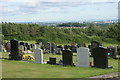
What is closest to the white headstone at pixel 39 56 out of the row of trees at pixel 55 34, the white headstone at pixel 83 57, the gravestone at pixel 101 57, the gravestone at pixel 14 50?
the gravestone at pixel 14 50

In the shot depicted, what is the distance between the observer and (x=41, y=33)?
39.3 m

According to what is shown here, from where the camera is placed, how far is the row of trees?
34.7 m

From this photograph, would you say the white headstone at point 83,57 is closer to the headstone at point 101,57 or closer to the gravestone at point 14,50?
the headstone at point 101,57

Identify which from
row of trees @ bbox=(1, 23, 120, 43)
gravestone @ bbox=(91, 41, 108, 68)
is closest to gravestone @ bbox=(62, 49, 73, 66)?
gravestone @ bbox=(91, 41, 108, 68)

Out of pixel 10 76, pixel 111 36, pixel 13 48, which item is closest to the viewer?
pixel 10 76

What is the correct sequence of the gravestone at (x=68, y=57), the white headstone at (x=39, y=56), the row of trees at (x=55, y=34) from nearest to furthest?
the gravestone at (x=68, y=57)
the white headstone at (x=39, y=56)
the row of trees at (x=55, y=34)

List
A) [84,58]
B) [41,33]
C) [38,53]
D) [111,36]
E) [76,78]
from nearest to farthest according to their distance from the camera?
[76,78] → [84,58] → [38,53] → [111,36] → [41,33]

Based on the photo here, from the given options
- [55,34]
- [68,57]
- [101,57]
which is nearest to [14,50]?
[68,57]

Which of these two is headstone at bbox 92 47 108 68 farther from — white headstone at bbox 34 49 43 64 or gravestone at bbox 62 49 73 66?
white headstone at bbox 34 49 43 64

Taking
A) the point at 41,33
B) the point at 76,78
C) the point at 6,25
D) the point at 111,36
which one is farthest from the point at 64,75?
the point at 6,25

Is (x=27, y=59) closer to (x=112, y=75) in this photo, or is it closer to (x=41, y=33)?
(x=112, y=75)

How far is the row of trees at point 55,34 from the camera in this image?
34.7 metres

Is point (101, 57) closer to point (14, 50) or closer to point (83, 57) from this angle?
point (83, 57)

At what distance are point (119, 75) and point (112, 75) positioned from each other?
11.4 inches
